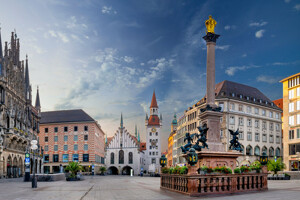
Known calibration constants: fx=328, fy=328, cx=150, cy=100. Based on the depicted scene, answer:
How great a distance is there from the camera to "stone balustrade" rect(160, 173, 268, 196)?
55.5 feet

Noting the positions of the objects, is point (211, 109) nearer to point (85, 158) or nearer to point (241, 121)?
point (241, 121)

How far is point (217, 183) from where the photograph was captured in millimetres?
17516

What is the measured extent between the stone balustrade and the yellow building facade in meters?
44.5

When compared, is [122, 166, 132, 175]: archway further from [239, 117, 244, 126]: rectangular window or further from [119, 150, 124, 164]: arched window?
[239, 117, 244, 126]: rectangular window

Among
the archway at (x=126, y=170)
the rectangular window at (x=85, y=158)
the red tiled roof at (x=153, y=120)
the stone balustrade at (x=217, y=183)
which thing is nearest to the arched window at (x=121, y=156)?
the archway at (x=126, y=170)

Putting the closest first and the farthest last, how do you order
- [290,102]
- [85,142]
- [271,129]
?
[290,102] → [271,129] → [85,142]

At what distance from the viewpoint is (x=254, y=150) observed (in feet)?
239

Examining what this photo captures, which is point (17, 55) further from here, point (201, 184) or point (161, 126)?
point (161, 126)

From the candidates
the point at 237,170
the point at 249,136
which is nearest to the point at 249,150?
the point at 249,136

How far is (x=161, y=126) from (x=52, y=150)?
57.9 meters

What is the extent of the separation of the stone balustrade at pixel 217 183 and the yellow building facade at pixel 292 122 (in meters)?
44.5

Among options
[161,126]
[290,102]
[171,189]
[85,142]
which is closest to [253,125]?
[290,102]

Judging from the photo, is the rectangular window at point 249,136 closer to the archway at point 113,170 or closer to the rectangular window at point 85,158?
the rectangular window at point 85,158

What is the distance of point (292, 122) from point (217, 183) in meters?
50.1
